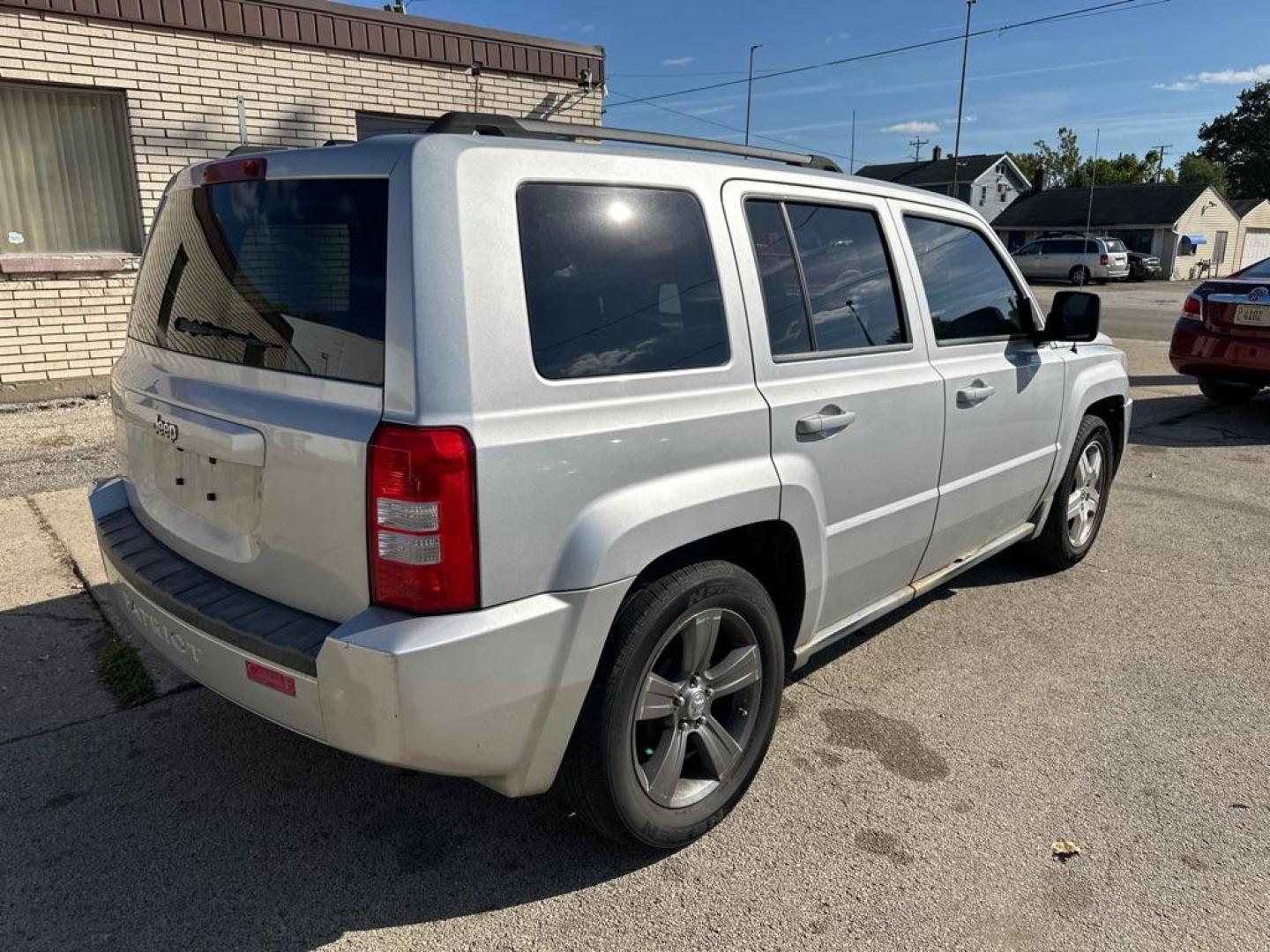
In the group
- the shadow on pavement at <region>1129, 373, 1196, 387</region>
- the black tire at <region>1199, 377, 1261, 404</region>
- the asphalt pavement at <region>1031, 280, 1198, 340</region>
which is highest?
the black tire at <region>1199, 377, 1261, 404</region>

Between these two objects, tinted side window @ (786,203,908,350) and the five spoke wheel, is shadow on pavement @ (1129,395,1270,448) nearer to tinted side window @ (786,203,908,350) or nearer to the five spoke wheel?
tinted side window @ (786,203,908,350)

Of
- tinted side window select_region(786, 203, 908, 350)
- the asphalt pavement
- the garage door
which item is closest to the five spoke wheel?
tinted side window select_region(786, 203, 908, 350)

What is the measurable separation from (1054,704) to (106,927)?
125 inches

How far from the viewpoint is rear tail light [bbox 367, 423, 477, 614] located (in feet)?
6.64

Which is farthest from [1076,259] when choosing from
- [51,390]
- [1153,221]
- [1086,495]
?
[51,390]

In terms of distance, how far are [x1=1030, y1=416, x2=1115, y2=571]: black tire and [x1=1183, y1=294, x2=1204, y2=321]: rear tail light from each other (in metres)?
4.98

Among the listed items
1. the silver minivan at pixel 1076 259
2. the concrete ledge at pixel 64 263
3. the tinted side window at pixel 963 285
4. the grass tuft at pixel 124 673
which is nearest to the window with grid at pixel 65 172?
the concrete ledge at pixel 64 263

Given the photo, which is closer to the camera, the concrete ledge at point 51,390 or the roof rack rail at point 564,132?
the roof rack rail at point 564,132

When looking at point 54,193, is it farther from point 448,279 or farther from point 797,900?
point 797,900

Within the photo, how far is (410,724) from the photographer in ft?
6.75

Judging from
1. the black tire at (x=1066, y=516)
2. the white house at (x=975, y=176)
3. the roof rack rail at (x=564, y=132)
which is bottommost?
the black tire at (x=1066, y=516)

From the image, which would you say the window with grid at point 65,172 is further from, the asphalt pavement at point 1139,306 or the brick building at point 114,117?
the asphalt pavement at point 1139,306

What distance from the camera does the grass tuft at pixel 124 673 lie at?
3.47 metres

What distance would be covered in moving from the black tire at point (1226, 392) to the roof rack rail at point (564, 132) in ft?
29.3
